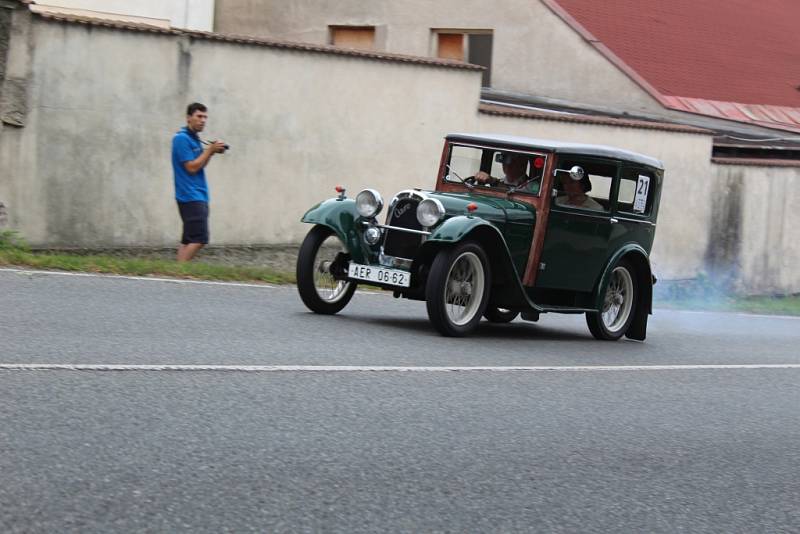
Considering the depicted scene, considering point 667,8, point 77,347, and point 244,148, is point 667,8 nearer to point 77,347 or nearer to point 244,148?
point 244,148

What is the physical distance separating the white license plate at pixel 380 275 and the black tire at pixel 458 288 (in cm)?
32

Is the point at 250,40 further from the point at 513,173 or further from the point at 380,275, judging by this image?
the point at 380,275

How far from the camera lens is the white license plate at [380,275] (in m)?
10.2

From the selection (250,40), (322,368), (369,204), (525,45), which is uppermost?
(525,45)

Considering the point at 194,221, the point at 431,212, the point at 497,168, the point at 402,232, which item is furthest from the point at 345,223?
the point at 194,221

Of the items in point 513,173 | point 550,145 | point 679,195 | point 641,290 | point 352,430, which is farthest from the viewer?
point 679,195

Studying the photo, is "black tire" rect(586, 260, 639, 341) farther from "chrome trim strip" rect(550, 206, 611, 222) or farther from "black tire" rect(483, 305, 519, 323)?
"black tire" rect(483, 305, 519, 323)

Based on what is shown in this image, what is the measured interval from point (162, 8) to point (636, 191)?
46.8ft

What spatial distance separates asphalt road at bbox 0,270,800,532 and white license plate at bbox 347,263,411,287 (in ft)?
1.27

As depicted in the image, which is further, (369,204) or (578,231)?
(578,231)

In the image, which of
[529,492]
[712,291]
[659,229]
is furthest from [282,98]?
[529,492]

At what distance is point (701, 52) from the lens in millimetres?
30016

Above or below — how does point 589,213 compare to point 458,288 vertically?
above

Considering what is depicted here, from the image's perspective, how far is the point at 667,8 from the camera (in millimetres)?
31297
